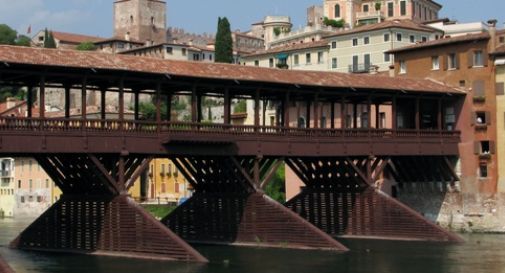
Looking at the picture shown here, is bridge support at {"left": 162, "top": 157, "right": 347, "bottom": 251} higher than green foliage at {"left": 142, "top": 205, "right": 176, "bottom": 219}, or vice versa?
bridge support at {"left": 162, "top": 157, "right": 347, "bottom": 251}

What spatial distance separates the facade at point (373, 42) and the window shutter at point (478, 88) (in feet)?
145

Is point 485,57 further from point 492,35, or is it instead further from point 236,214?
point 236,214

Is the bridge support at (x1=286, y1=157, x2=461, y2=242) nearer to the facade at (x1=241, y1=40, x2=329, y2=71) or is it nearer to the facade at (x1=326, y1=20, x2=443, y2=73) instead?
the facade at (x1=326, y1=20, x2=443, y2=73)

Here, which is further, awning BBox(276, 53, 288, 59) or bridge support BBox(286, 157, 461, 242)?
awning BBox(276, 53, 288, 59)

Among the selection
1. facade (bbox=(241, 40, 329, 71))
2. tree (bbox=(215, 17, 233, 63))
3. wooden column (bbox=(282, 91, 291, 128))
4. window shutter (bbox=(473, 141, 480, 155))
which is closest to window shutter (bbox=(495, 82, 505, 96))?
window shutter (bbox=(473, 141, 480, 155))

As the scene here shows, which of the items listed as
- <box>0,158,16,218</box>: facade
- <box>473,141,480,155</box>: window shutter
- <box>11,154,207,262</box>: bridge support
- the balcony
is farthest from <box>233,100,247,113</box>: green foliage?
<box>11,154,207,262</box>: bridge support

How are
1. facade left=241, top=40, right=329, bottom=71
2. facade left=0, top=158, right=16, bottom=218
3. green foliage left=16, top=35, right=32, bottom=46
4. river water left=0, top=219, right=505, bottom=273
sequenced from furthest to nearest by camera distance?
1. green foliage left=16, top=35, right=32, bottom=46
2. facade left=241, top=40, right=329, bottom=71
3. facade left=0, top=158, right=16, bottom=218
4. river water left=0, top=219, right=505, bottom=273

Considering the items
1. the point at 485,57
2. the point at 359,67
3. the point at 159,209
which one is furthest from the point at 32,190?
the point at 485,57

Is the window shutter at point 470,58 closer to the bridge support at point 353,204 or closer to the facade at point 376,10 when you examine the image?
the bridge support at point 353,204

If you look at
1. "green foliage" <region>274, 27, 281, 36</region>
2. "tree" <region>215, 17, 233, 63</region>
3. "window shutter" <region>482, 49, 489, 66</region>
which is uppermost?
"green foliage" <region>274, 27, 281, 36</region>

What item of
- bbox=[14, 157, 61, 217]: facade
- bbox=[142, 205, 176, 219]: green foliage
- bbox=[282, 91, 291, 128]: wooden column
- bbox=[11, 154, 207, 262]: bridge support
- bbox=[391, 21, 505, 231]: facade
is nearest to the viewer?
bbox=[11, 154, 207, 262]: bridge support

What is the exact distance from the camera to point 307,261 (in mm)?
44625

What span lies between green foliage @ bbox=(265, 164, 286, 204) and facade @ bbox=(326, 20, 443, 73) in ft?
93.3

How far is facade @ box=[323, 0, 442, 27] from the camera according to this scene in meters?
153
